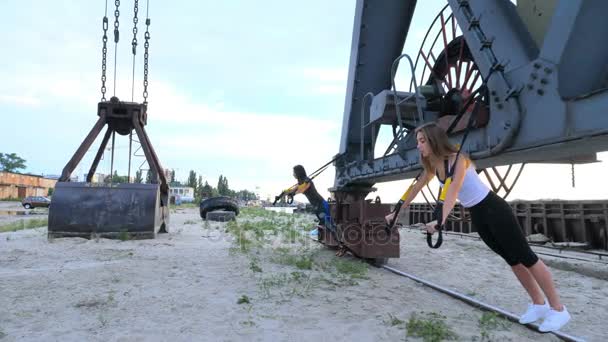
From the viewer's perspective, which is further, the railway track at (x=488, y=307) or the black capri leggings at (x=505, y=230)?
the railway track at (x=488, y=307)

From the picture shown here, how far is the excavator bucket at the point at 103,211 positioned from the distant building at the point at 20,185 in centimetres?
5961

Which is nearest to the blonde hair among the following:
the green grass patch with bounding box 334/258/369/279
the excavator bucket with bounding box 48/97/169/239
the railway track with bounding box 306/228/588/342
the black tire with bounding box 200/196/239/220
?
the railway track with bounding box 306/228/588/342

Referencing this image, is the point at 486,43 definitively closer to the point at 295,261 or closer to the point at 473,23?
the point at 473,23

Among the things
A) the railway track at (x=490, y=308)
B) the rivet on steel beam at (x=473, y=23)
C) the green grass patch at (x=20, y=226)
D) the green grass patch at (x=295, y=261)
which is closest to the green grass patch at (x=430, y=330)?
the railway track at (x=490, y=308)

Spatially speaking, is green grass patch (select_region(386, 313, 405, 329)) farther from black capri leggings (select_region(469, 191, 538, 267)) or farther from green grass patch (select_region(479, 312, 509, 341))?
black capri leggings (select_region(469, 191, 538, 267))

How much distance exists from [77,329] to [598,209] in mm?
11672

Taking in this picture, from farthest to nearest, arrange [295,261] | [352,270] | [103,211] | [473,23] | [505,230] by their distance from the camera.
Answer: [103,211]
[295,261]
[352,270]
[473,23]
[505,230]

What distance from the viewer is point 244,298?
3566 millimetres

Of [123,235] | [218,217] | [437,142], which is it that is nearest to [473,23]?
[437,142]

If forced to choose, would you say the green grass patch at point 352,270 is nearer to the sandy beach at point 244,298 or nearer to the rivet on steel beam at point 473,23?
the sandy beach at point 244,298

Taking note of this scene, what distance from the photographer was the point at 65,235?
720 centimetres

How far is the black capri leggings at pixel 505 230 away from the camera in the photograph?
2.42 m

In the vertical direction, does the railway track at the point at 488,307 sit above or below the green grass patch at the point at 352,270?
below

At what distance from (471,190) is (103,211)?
690 centimetres
